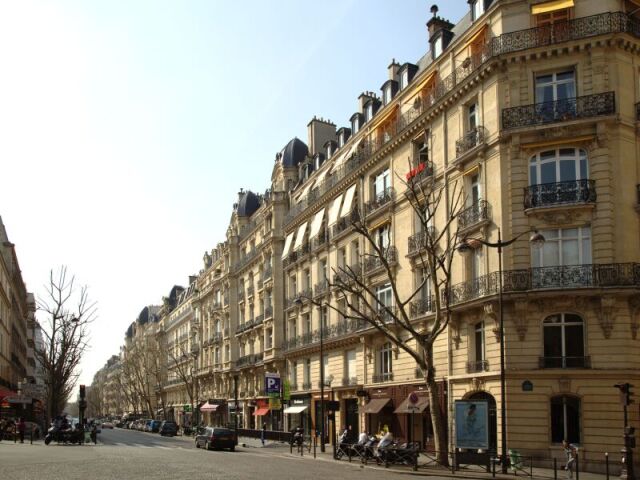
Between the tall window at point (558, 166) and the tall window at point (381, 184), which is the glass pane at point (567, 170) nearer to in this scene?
the tall window at point (558, 166)

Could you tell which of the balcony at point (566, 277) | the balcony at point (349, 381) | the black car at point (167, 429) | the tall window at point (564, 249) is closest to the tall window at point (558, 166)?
the tall window at point (564, 249)

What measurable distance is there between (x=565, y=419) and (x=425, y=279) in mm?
7169

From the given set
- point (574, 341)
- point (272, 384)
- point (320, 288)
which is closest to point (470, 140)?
point (574, 341)

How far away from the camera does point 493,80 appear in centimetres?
3066

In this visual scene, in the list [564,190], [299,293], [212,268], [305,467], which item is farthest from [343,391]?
[212,268]

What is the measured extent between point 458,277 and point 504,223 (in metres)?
4.01

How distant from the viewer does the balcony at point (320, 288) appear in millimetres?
47478

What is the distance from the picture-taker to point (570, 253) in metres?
28.4

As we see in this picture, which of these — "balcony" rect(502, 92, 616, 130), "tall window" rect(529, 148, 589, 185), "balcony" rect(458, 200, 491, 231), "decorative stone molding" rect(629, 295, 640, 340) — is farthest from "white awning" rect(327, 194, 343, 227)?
"decorative stone molding" rect(629, 295, 640, 340)

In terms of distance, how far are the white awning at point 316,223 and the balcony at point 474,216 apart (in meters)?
17.7

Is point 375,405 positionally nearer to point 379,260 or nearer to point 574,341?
point 379,260

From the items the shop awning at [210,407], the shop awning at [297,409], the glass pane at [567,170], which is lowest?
the shop awning at [210,407]

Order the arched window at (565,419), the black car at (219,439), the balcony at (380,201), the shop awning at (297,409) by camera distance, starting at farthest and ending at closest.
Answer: the shop awning at (297,409), the black car at (219,439), the balcony at (380,201), the arched window at (565,419)

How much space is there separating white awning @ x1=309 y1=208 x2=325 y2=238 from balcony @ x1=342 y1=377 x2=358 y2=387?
32.2 feet
